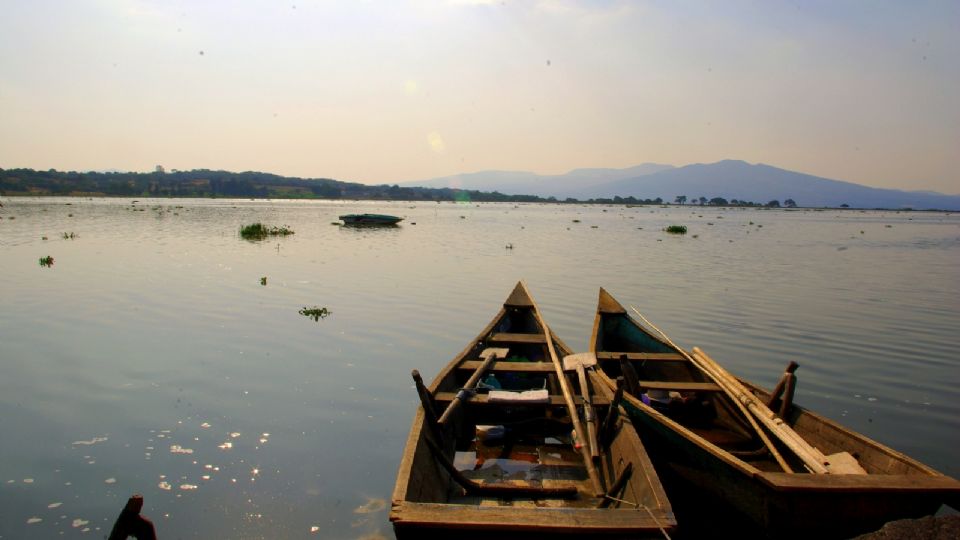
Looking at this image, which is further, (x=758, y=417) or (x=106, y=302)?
(x=106, y=302)

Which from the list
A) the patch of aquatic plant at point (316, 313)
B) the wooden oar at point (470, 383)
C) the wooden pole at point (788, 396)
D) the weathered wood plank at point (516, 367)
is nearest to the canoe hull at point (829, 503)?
the wooden pole at point (788, 396)

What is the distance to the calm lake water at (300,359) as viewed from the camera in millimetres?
6496

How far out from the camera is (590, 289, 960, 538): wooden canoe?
468 centimetres

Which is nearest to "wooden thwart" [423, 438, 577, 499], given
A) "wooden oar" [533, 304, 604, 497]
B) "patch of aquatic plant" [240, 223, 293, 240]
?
"wooden oar" [533, 304, 604, 497]

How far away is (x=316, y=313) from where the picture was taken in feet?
50.2

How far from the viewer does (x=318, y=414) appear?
8.73 m

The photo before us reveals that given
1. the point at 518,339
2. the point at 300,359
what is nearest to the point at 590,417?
the point at 518,339

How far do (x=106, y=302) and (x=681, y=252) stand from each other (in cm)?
3056

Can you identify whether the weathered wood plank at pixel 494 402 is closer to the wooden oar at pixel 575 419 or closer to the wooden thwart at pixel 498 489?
the wooden oar at pixel 575 419

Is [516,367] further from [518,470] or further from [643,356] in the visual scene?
[643,356]

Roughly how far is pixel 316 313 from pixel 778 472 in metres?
12.2

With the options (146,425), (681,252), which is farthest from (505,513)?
(681,252)

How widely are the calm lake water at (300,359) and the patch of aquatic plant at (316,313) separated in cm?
52

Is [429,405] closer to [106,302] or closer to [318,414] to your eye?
[318,414]
